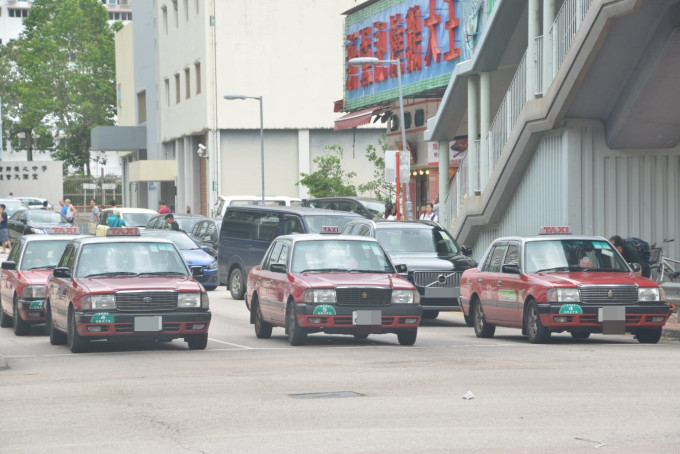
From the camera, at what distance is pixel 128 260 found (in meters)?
17.4

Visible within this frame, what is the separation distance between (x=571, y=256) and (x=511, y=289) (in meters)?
0.98

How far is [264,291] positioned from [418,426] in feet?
29.7

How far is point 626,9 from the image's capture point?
21953 mm

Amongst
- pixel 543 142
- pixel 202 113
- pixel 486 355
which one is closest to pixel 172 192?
pixel 202 113

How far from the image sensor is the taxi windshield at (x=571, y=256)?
60.1 ft

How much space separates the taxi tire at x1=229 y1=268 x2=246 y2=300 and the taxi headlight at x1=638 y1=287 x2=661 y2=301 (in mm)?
13040

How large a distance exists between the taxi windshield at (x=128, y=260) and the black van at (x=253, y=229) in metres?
9.58

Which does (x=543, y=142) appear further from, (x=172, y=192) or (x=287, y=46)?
(x=172, y=192)

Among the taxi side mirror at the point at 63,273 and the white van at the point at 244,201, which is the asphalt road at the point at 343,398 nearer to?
the taxi side mirror at the point at 63,273

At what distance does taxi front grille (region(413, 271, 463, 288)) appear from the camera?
22.3 meters

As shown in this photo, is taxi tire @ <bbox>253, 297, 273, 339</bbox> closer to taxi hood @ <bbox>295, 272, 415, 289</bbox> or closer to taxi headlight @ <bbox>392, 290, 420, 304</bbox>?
taxi hood @ <bbox>295, 272, 415, 289</bbox>

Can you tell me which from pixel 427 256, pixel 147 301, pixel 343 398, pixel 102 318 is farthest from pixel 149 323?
pixel 427 256

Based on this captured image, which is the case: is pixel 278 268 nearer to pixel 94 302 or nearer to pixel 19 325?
pixel 94 302

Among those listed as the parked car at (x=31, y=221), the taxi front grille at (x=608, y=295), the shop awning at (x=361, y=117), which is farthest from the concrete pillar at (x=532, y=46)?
the parked car at (x=31, y=221)
